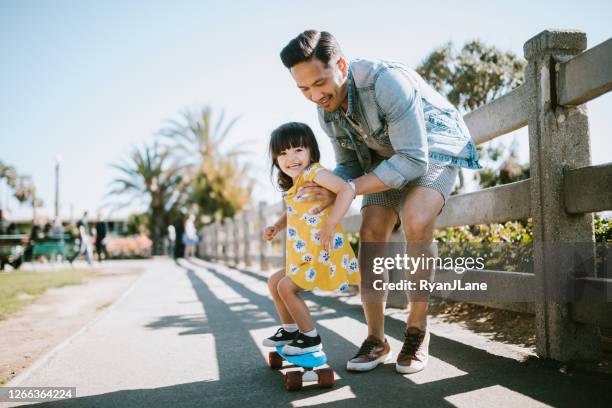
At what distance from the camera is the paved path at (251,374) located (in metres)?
2.10

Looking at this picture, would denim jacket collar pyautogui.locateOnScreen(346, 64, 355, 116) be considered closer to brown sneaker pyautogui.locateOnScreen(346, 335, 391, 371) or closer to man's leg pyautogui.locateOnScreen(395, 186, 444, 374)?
man's leg pyautogui.locateOnScreen(395, 186, 444, 374)

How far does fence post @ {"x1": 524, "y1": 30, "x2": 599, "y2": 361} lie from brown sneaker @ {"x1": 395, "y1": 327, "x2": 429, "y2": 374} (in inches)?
25.0

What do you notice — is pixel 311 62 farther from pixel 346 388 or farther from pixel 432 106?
pixel 346 388

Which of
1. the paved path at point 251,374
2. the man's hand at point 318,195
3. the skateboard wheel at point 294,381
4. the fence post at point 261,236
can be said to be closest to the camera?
the paved path at point 251,374

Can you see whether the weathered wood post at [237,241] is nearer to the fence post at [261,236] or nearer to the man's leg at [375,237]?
the fence post at [261,236]

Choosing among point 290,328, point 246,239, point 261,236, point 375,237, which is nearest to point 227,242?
point 246,239

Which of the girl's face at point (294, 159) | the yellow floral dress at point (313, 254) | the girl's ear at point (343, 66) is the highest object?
the girl's ear at point (343, 66)

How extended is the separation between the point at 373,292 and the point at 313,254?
44 centimetres

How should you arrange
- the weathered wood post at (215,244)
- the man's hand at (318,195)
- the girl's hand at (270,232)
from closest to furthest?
the man's hand at (318,195) → the girl's hand at (270,232) → the weathered wood post at (215,244)

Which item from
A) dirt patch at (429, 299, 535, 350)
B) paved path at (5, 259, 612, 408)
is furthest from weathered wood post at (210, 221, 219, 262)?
dirt patch at (429, 299, 535, 350)

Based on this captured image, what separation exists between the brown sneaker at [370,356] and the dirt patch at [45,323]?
72.5 inches

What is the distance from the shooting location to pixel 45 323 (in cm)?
486

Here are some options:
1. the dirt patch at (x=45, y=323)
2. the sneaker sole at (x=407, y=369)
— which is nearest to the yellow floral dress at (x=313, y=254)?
the sneaker sole at (x=407, y=369)

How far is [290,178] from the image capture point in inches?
109
